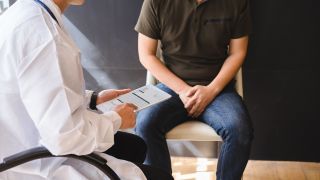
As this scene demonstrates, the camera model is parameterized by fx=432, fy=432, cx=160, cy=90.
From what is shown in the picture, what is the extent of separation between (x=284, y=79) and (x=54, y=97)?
167 centimetres

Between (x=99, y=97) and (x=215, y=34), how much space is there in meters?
0.70

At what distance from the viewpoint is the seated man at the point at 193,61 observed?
1.96 m

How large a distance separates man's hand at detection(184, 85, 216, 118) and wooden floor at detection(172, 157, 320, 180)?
627 mm

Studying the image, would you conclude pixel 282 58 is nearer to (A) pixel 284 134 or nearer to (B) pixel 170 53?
(A) pixel 284 134

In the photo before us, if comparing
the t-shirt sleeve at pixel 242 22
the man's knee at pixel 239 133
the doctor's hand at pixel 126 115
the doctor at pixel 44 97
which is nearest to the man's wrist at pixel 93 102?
the doctor's hand at pixel 126 115

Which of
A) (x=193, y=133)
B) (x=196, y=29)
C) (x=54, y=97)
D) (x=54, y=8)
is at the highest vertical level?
(x=54, y=8)

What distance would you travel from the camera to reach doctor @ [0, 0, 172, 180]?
44.6 inches

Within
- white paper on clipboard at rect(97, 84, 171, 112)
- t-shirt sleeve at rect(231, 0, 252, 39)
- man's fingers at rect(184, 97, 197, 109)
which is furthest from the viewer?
t-shirt sleeve at rect(231, 0, 252, 39)

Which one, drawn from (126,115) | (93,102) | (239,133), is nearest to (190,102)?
(239,133)

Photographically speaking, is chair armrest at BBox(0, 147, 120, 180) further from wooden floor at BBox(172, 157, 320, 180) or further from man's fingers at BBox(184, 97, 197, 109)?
wooden floor at BBox(172, 157, 320, 180)

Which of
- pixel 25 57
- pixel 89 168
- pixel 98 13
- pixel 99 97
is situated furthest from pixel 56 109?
pixel 98 13

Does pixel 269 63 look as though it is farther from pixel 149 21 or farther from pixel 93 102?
pixel 93 102

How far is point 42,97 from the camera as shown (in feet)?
3.68

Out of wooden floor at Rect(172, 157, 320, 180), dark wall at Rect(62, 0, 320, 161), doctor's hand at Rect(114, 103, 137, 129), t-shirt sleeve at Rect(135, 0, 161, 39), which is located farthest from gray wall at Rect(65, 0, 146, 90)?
doctor's hand at Rect(114, 103, 137, 129)
